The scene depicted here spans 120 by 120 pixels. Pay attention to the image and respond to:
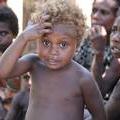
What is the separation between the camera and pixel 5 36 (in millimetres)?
4020

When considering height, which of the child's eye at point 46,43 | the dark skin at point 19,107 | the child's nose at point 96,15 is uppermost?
the child's eye at point 46,43

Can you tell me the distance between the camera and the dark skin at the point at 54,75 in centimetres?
284

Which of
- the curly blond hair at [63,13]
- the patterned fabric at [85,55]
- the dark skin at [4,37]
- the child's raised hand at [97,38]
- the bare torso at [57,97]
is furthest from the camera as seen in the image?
the dark skin at [4,37]

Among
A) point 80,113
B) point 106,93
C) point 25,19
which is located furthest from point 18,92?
point 25,19

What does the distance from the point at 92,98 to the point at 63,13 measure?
50cm

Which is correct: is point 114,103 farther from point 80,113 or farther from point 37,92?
point 37,92

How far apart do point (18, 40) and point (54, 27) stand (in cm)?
21

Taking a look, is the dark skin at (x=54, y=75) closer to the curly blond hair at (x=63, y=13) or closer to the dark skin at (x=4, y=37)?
the curly blond hair at (x=63, y=13)

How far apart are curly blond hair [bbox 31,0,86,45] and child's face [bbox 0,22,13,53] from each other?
111cm

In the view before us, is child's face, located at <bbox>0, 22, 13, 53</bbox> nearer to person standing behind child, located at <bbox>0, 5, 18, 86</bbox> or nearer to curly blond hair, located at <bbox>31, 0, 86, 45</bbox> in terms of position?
person standing behind child, located at <bbox>0, 5, 18, 86</bbox>

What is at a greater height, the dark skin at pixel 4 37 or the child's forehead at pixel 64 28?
the child's forehead at pixel 64 28

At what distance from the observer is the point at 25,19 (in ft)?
23.1

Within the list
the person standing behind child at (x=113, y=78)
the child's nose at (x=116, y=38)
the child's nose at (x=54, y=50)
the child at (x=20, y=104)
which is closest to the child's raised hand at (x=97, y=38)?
the person standing behind child at (x=113, y=78)

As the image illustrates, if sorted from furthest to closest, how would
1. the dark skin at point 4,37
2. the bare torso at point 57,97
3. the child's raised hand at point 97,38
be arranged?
the dark skin at point 4,37 < the child's raised hand at point 97,38 < the bare torso at point 57,97
